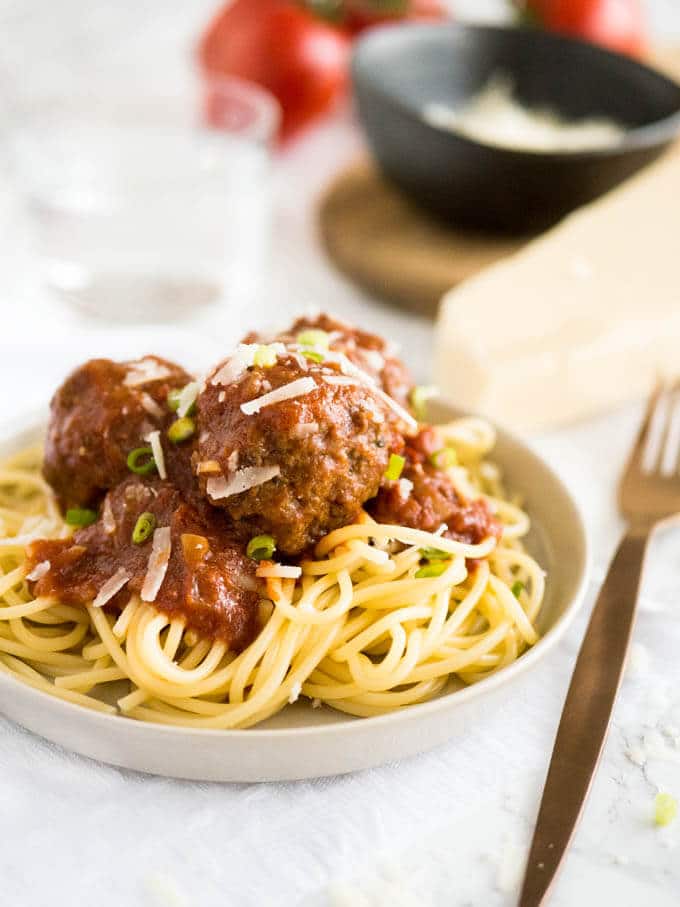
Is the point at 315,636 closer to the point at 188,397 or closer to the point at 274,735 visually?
the point at 274,735

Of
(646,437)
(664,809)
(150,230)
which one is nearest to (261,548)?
(664,809)

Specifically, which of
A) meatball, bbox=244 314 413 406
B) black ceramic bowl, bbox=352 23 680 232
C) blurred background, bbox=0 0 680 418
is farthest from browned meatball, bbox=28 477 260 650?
black ceramic bowl, bbox=352 23 680 232

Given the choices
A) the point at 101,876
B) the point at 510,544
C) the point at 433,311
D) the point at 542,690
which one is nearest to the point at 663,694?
the point at 542,690

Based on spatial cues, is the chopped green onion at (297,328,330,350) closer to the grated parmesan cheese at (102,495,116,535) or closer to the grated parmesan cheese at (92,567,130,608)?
the grated parmesan cheese at (102,495,116,535)

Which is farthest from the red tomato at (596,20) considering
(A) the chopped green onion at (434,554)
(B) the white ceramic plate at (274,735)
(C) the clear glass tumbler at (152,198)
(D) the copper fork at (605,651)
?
(B) the white ceramic plate at (274,735)

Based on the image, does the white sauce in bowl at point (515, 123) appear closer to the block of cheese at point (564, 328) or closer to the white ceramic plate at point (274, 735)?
the block of cheese at point (564, 328)

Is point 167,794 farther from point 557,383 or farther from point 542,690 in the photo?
point 557,383

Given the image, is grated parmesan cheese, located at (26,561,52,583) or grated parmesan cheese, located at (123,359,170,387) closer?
grated parmesan cheese, located at (26,561,52,583)
